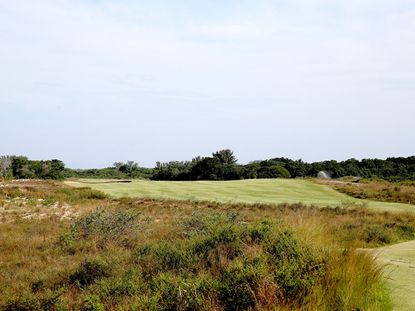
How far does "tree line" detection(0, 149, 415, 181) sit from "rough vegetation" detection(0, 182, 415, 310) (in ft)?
163

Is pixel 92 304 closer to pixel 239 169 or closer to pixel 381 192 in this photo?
pixel 381 192

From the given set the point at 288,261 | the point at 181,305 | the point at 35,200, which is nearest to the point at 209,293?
the point at 181,305

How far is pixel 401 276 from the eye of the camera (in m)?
6.82

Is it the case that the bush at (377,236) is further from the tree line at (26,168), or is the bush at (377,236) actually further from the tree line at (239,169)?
the tree line at (26,168)

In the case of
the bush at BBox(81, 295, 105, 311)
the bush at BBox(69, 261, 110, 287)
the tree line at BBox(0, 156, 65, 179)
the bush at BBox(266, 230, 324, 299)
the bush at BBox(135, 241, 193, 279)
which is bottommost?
the bush at BBox(69, 261, 110, 287)

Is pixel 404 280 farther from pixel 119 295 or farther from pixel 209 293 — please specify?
pixel 119 295

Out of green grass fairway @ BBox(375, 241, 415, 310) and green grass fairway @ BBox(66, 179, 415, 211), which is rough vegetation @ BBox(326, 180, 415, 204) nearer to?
green grass fairway @ BBox(66, 179, 415, 211)

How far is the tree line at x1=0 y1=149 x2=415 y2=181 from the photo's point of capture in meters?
64.8

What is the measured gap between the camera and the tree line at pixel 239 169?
2549 inches

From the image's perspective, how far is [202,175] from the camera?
6806 cm

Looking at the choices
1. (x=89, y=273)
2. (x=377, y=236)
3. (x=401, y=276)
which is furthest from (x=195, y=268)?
(x=377, y=236)

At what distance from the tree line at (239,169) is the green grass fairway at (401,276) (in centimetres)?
5631

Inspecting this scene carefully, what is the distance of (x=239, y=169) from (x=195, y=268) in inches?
2356

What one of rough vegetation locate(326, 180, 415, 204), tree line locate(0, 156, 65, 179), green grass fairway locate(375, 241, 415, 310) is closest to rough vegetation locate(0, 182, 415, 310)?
green grass fairway locate(375, 241, 415, 310)
